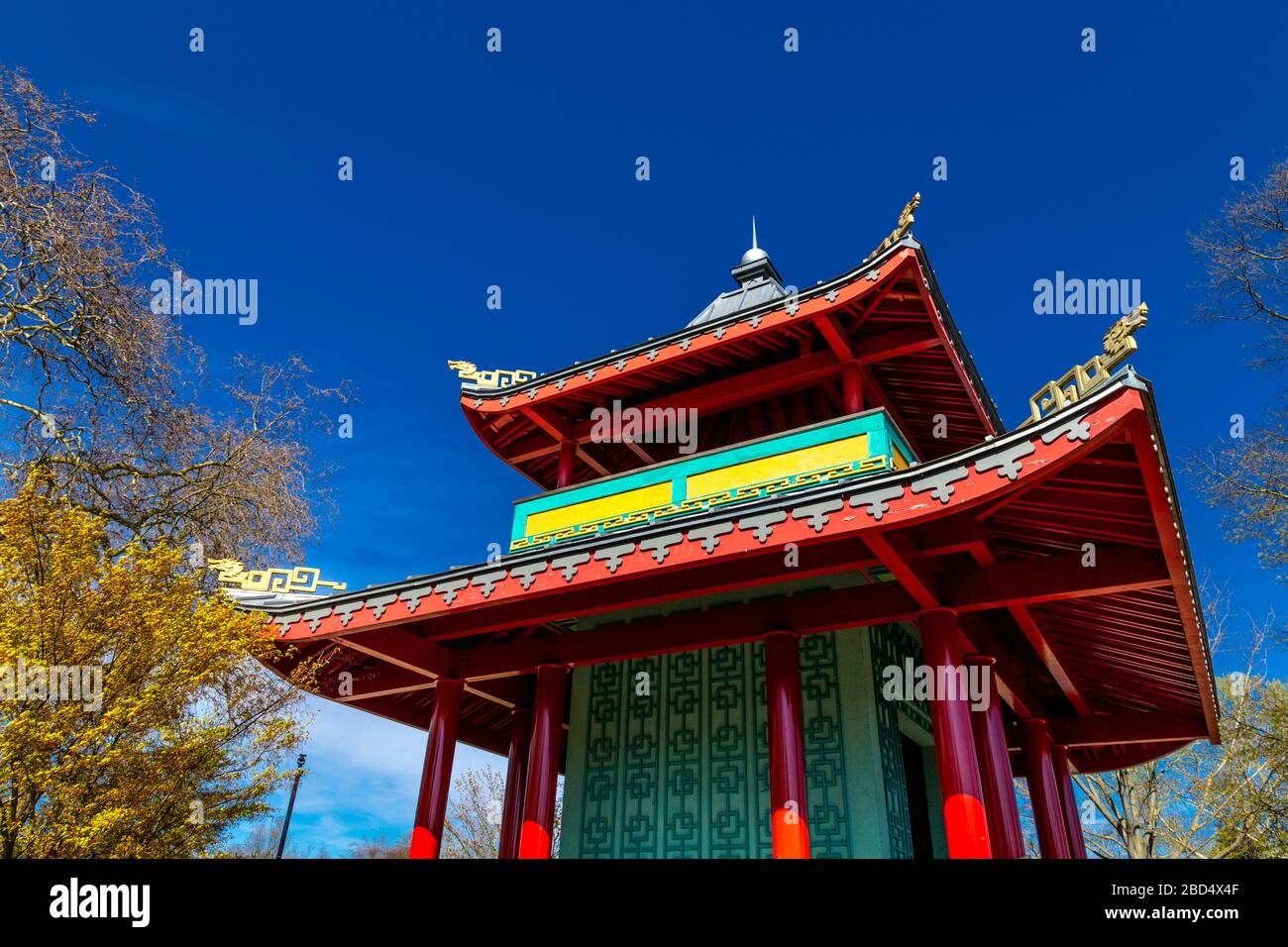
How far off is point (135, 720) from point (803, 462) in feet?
23.0

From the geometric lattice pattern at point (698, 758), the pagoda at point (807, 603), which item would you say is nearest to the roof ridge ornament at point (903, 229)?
the pagoda at point (807, 603)

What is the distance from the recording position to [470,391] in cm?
1191

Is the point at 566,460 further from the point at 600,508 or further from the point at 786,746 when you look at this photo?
the point at 786,746

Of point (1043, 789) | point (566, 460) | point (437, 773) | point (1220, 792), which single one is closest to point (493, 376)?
point (566, 460)

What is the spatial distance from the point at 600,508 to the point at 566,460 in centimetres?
224

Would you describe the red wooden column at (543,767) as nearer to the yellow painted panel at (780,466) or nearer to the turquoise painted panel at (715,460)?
the turquoise painted panel at (715,460)

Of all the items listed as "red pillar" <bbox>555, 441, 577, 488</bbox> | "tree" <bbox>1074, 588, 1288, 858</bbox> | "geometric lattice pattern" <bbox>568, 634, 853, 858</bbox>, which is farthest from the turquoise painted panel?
"tree" <bbox>1074, 588, 1288, 858</bbox>

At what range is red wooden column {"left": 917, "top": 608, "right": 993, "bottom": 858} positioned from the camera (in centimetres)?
649

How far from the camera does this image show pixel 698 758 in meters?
8.69

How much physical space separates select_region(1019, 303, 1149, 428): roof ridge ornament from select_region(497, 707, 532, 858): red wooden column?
8771 millimetres

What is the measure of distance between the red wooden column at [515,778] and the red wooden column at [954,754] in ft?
22.6
